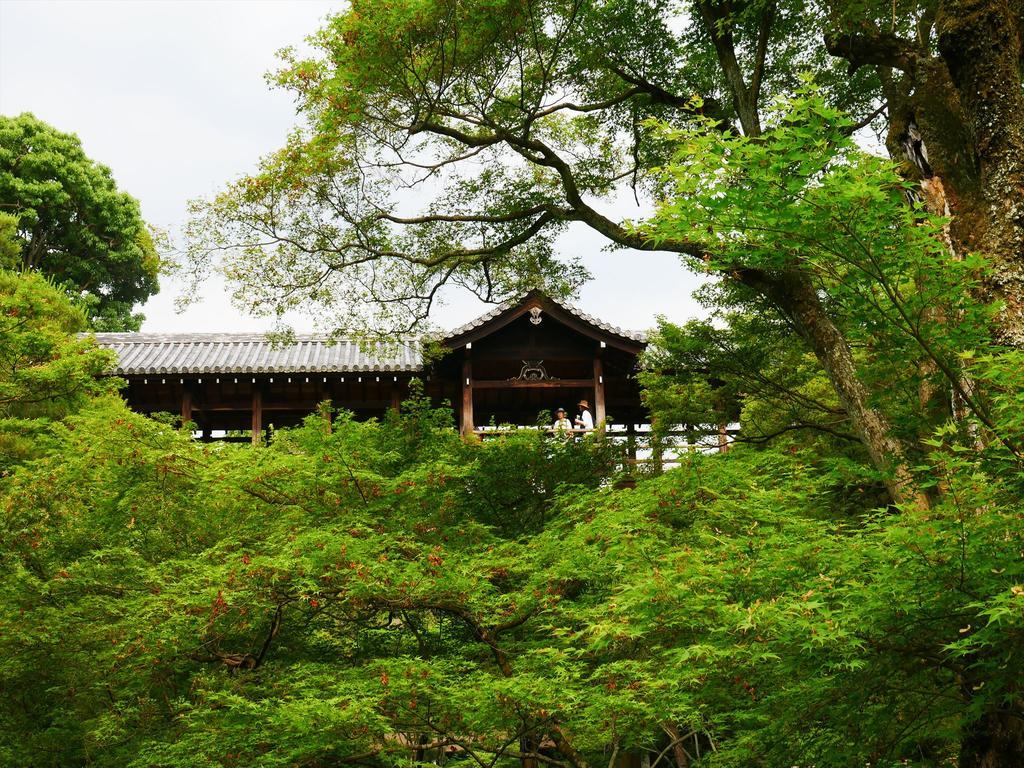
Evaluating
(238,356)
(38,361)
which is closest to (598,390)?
(238,356)

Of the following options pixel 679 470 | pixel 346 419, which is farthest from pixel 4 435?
pixel 679 470

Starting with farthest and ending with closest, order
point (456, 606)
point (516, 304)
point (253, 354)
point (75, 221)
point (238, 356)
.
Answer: point (75, 221) < point (253, 354) < point (238, 356) < point (516, 304) < point (456, 606)

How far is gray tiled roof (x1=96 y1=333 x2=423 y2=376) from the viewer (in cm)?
1404

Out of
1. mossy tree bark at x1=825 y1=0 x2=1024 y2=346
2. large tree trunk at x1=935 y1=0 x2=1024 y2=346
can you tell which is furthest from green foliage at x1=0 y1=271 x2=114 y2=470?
large tree trunk at x1=935 y1=0 x2=1024 y2=346

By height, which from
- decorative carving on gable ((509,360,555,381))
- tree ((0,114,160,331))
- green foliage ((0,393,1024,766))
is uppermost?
tree ((0,114,160,331))

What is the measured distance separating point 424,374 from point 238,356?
3445mm

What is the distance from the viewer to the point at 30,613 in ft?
21.6

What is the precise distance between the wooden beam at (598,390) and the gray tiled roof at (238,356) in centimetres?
274

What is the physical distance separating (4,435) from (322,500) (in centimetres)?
418

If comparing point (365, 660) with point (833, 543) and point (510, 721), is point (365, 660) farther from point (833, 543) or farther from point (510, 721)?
point (833, 543)

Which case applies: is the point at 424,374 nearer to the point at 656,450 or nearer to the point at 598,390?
the point at 598,390

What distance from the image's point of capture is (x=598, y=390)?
14.0 metres

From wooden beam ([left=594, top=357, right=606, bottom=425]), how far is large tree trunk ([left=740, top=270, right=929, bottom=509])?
228 inches

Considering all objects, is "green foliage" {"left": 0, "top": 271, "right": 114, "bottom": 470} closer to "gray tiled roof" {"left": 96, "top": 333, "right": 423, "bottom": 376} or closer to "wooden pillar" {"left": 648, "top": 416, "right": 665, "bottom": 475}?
"gray tiled roof" {"left": 96, "top": 333, "right": 423, "bottom": 376}
